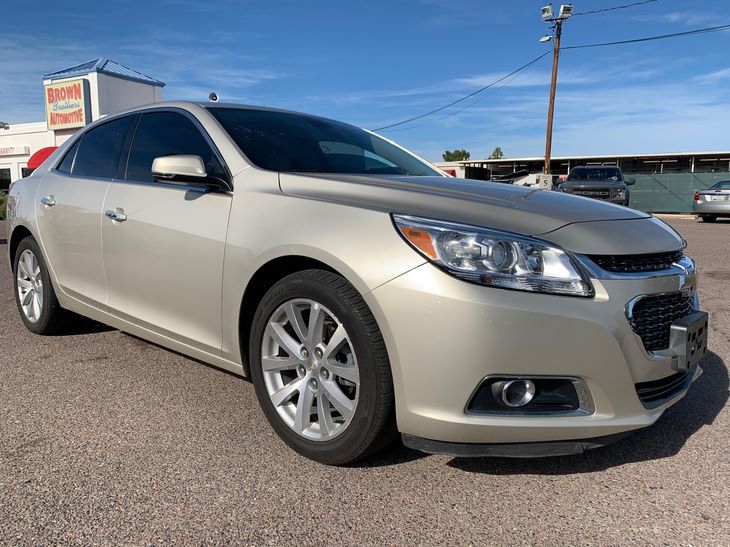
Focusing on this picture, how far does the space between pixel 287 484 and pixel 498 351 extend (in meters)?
0.98

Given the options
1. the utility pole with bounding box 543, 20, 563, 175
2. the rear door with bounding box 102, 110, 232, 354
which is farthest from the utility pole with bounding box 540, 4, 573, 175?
the rear door with bounding box 102, 110, 232, 354

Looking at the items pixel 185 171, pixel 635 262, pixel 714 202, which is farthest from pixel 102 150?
pixel 714 202

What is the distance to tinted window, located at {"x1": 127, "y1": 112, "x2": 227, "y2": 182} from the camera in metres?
3.23

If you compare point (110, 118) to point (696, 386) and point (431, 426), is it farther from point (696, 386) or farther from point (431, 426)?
point (696, 386)

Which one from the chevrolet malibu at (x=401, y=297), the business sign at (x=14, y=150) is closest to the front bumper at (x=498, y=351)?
the chevrolet malibu at (x=401, y=297)

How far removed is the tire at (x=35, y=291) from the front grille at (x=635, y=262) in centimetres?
364

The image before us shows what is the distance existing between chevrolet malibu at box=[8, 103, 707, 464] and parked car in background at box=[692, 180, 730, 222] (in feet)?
57.3

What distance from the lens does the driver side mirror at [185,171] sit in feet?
9.26

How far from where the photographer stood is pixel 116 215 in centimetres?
342

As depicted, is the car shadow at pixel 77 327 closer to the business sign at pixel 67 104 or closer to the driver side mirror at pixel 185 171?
the driver side mirror at pixel 185 171

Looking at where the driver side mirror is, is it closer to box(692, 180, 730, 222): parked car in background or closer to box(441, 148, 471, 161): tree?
box(692, 180, 730, 222): parked car in background

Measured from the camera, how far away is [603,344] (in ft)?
6.94

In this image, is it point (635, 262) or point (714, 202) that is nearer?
point (635, 262)

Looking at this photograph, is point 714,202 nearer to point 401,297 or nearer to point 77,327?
point 77,327
